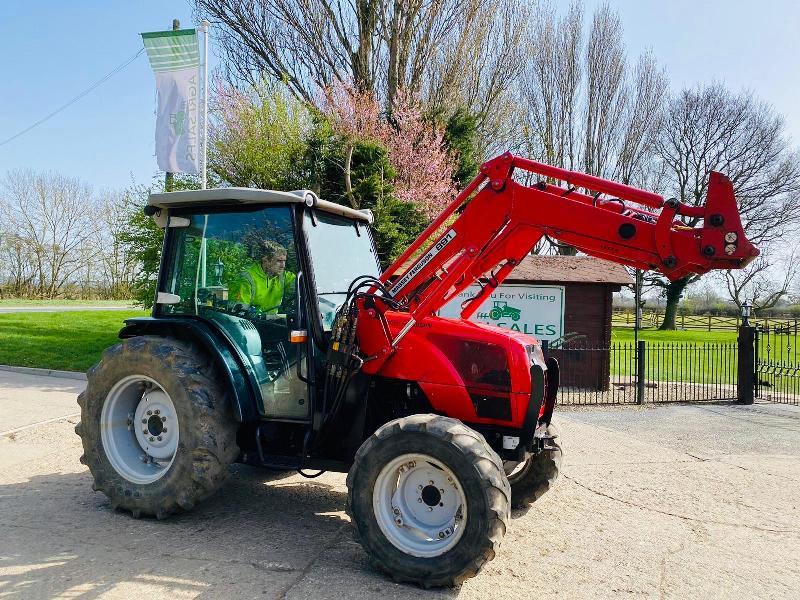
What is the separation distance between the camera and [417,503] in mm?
4070

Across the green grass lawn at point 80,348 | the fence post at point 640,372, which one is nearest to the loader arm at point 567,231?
the fence post at point 640,372

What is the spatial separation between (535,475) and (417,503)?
1.51 m

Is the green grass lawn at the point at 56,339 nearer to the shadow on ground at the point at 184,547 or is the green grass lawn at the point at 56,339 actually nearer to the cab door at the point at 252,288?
the shadow on ground at the point at 184,547

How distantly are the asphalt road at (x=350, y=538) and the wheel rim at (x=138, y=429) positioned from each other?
15.5 inches

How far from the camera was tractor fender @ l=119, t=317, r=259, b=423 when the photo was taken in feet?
15.1

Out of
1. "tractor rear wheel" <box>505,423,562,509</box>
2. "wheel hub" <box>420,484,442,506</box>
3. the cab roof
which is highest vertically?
the cab roof

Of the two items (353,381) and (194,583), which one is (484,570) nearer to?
(353,381)

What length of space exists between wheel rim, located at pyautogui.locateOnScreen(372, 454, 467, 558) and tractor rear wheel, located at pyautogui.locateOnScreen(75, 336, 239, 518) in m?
1.30

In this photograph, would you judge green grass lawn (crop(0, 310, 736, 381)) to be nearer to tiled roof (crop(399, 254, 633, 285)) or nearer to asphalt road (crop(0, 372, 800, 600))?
tiled roof (crop(399, 254, 633, 285))

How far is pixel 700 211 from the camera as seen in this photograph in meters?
3.92

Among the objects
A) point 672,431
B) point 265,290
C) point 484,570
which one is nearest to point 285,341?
point 265,290

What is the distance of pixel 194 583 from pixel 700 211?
379 cm

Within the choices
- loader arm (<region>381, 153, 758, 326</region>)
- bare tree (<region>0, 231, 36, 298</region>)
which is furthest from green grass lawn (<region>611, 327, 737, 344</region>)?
bare tree (<region>0, 231, 36, 298</region>)

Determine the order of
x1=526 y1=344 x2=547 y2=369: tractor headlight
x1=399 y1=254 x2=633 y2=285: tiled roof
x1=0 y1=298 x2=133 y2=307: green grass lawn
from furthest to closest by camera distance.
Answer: x1=0 y1=298 x2=133 y2=307: green grass lawn
x1=399 y1=254 x2=633 y2=285: tiled roof
x1=526 y1=344 x2=547 y2=369: tractor headlight
